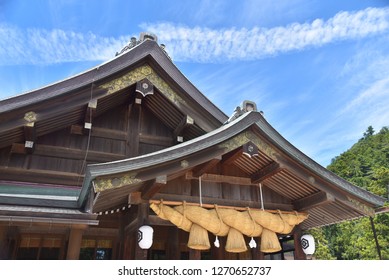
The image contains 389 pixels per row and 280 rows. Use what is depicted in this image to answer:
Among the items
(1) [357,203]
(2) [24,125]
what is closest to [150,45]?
(2) [24,125]

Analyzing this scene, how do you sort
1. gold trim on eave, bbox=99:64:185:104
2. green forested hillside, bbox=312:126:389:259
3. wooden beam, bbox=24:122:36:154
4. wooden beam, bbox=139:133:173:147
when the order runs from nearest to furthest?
wooden beam, bbox=24:122:36:154 → gold trim on eave, bbox=99:64:185:104 → wooden beam, bbox=139:133:173:147 → green forested hillside, bbox=312:126:389:259

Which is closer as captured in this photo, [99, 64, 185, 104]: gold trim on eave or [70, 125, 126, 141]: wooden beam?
[99, 64, 185, 104]: gold trim on eave

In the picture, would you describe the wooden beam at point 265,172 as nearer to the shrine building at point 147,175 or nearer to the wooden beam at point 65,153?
the shrine building at point 147,175

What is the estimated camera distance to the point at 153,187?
5.60 meters

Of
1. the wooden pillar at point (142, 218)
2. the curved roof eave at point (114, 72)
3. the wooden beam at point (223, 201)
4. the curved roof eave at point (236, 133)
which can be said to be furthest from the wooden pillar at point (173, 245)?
the curved roof eave at point (114, 72)

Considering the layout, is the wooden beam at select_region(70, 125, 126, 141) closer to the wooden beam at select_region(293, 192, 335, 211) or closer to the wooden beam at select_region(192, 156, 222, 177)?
the wooden beam at select_region(192, 156, 222, 177)

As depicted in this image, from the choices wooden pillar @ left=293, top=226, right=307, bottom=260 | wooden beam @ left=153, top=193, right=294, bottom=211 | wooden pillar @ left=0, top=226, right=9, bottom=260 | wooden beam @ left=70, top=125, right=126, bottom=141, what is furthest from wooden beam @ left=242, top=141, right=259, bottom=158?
wooden pillar @ left=0, top=226, right=9, bottom=260

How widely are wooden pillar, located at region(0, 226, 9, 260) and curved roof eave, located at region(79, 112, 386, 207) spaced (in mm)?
2166

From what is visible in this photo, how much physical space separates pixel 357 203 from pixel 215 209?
9.88 feet

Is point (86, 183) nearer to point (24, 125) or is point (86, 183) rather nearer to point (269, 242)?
point (24, 125)

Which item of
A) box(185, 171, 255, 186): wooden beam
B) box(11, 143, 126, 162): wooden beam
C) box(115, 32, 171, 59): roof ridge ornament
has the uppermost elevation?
box(115, 32, 171, 59): roof ridge ornament

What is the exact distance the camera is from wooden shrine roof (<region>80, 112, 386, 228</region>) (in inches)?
207

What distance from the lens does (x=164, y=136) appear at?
29.0ft

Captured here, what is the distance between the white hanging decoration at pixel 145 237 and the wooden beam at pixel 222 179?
54.8 inches
